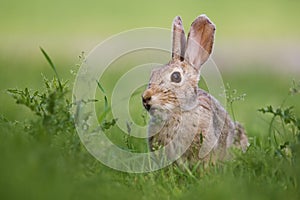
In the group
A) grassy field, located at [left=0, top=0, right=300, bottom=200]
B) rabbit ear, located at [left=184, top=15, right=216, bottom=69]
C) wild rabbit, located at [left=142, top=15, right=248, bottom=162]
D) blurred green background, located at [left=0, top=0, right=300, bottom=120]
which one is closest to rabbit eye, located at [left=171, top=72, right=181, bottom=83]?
wild rabbit, located at [left=142, top=15, right=248, bottom=162]

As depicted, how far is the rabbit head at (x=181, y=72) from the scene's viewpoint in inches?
169

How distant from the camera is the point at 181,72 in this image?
446cm

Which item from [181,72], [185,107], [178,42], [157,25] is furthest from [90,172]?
[157,25]

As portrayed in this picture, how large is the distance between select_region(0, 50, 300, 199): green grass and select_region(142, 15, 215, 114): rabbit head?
0.38 meters

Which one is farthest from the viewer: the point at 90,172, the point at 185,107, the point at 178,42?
the point at 178,42

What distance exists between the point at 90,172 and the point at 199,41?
139 centimetres

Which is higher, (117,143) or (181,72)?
(181,72)

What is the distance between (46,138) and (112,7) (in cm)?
1406

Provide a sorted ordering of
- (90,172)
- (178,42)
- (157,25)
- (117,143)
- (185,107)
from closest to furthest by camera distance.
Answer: (90,172) → (185,107) → (178,42) → (117,143) → (157,25)

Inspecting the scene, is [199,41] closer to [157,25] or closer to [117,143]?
[117,143]

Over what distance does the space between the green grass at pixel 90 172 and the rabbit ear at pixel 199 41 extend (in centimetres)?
65

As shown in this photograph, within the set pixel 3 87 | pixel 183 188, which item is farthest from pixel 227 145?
pixel 3 87

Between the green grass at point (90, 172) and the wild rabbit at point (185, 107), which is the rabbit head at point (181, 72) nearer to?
the wild rabbit at point (185, 107)

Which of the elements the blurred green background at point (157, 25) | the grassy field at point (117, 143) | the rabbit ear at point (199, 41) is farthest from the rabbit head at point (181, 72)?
the blurred green background at point (157, 25)
